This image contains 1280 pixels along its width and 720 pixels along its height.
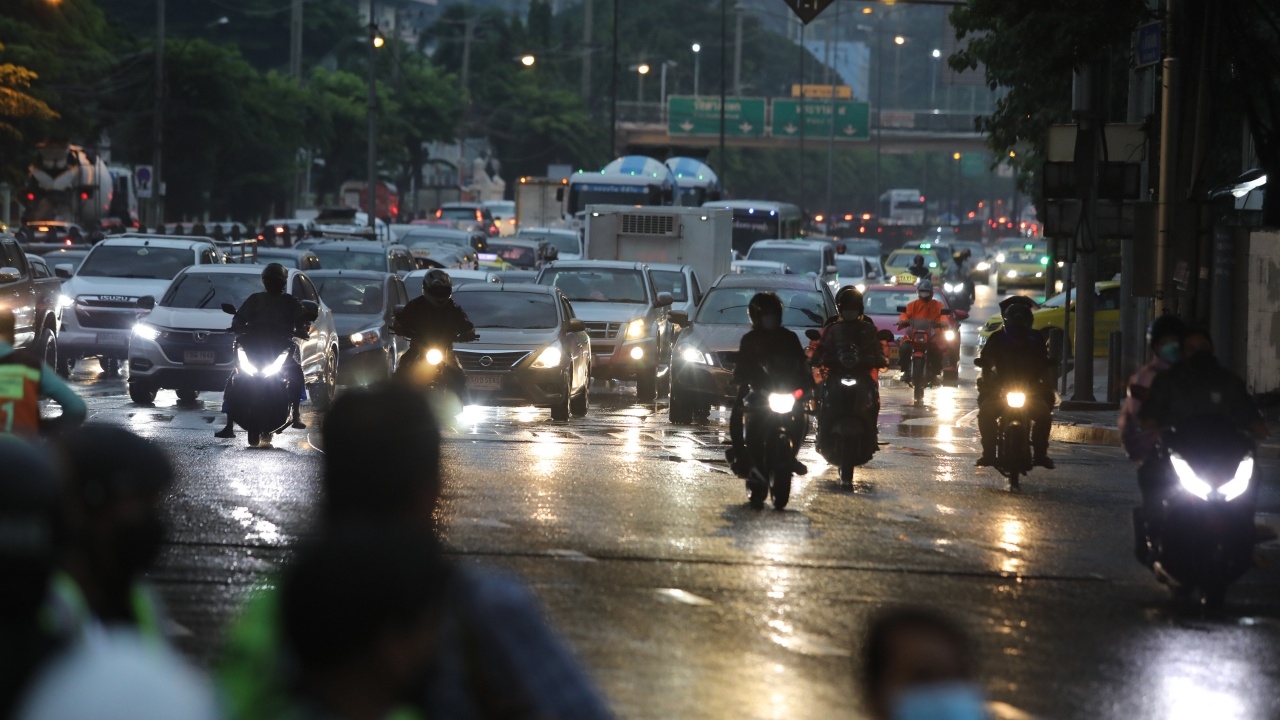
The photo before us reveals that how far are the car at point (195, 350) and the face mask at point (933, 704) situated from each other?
1798 centimetres

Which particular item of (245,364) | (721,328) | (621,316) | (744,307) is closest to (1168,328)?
(245,364)

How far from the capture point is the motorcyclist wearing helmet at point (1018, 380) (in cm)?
1566

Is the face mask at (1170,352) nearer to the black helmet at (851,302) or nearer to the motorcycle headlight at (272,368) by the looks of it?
the black helmet at (851,302)

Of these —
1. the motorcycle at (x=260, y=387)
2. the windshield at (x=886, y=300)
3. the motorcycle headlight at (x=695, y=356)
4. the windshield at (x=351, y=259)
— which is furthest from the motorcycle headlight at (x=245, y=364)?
the windshield at (x=886, y=300)

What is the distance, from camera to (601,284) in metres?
27.0

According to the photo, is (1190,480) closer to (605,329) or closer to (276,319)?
(276,319)

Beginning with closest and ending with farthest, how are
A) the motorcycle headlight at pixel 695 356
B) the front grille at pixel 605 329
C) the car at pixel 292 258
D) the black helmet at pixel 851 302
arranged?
the black helmet at pixel 851 302 < the motorcycle headlight at pixel 695 356 < the front grille at pixel 605 329 < the car at pixel 292 258

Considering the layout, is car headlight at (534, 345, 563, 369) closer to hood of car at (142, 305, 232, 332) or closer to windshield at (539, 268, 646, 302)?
hood of car at (142, 305, 232, 332)

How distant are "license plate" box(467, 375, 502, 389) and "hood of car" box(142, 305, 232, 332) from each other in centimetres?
271

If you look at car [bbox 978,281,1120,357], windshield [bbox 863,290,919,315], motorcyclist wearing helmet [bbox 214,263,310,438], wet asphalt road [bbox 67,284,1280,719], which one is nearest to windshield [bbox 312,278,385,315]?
wet asphalt road [bbox 67,284,1280,719]

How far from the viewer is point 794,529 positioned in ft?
41.2

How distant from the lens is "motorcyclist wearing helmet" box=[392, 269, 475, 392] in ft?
60.3

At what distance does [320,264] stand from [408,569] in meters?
27.6

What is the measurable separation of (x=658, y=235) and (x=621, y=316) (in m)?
11.9
